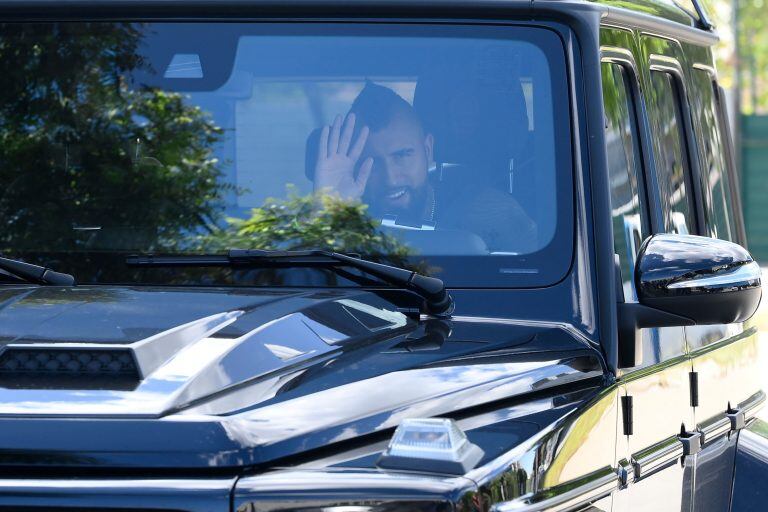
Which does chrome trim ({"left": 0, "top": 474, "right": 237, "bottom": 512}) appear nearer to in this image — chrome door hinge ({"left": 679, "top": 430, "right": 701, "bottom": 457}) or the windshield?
the windshield

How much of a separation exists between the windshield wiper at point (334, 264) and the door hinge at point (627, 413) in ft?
1.37

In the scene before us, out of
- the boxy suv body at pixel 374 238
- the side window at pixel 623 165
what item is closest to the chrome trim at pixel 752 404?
the boxy suv body at pixel 374 238

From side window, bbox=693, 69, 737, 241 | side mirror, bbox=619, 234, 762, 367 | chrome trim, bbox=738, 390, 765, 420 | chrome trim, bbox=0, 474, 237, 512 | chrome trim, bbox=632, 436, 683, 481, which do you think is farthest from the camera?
side window, bbox=693, 69, 737, 241

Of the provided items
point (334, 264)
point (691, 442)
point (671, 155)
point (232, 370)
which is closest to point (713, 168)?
point (671, 155)

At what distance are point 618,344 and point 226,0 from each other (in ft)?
3.88

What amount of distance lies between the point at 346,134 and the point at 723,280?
0.90 metres

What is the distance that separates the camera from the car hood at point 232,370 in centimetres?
209

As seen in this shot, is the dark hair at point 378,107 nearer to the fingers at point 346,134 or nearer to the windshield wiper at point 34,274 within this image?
the fingers at point 346,134

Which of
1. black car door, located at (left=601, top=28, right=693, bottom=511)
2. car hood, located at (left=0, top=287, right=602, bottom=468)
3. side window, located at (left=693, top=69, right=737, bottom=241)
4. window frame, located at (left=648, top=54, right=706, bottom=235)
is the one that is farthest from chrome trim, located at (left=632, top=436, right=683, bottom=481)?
side window, located at (left=693, top=69, right=737, bottom=241)

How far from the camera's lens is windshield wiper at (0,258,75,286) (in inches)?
116

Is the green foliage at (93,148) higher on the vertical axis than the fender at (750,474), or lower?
higher

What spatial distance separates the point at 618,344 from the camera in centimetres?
290

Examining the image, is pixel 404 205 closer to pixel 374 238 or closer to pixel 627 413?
→ pixel 374 238

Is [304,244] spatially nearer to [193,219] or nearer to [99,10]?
[193,219]
